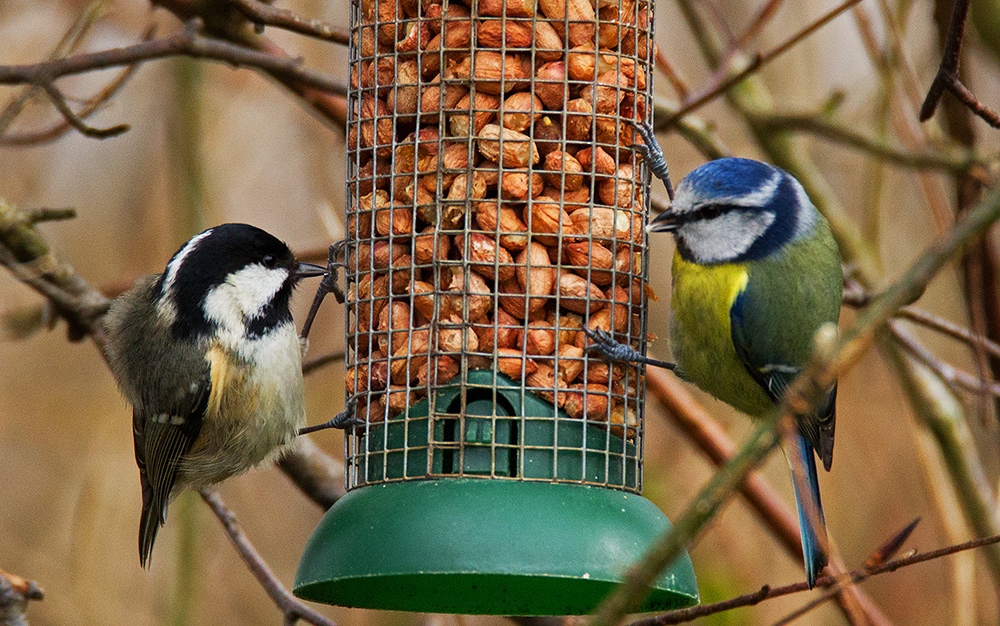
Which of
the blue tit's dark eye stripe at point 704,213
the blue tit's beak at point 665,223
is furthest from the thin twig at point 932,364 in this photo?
the blue tit's beak at point 665,223

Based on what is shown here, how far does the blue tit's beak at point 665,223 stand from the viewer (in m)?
3.71

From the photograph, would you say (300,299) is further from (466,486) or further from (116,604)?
(466,486)

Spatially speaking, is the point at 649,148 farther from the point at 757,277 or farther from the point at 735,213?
the point at 757,277

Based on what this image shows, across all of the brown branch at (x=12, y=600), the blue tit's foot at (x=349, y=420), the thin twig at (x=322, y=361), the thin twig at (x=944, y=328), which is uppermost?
the thin twig at (x=944, y=328)

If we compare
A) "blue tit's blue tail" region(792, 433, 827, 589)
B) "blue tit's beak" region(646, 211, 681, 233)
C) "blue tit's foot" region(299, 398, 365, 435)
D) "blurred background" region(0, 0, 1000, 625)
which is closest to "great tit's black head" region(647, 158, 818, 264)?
"blue tit's beak" region(646, 211, 681, 233)

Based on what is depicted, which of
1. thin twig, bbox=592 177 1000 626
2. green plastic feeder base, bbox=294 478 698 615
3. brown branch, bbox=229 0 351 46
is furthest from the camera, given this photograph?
brown branch, bbox=229 0 351 46

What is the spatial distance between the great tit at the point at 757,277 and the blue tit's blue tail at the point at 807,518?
0.03 feet

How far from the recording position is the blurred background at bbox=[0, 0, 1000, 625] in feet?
19.5

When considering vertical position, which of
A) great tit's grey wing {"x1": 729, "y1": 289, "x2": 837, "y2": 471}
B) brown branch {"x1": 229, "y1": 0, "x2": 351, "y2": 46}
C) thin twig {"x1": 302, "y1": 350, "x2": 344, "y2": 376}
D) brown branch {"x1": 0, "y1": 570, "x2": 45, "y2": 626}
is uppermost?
brown branch {"x1": 229, "y1": 0, "x2": 351, "y2": 46}

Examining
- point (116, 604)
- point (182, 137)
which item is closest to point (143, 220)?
point (182, 137)

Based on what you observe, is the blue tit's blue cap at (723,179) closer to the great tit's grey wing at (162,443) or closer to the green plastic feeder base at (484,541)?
the green plastic feeder base at (484,541)

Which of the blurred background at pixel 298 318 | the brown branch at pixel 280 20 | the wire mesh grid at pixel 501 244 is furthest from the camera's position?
the blurred background at pixel 298 318

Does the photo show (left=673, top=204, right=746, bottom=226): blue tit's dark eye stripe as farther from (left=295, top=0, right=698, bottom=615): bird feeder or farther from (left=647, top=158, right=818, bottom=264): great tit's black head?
(left=295, top=0, right=698, bottom=615): bird feeder

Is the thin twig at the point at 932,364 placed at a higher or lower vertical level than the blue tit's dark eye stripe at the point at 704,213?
lower
